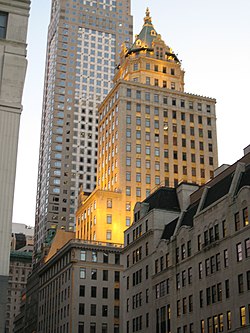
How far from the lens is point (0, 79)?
45.8 meters

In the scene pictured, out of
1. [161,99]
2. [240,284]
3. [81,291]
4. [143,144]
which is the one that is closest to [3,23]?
[240,284]

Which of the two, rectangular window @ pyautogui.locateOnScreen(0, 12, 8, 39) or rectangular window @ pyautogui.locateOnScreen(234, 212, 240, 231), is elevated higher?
rectangular window @ pyautogui.locateOnScreen(0, 12, 8, 39)

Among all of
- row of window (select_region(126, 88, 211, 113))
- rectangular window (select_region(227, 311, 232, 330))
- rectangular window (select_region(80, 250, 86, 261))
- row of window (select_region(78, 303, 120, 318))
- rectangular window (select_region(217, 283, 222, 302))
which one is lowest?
rectangular window (select_region(227, 311, 232, 330))

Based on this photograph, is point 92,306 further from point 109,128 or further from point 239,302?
point 239,302

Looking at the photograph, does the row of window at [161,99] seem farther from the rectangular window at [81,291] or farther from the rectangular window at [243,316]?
the rectangular window at [243,316]

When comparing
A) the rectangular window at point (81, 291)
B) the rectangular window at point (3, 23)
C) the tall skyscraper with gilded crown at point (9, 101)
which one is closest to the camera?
the tall skyscraper with gilded crown at point (9, 101)

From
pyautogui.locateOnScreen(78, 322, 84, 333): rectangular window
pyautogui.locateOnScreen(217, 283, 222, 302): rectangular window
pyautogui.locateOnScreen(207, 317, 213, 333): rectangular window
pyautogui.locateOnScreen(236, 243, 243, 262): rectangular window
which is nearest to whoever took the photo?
Answer: pyautogui.locateOnScreen(236, 243, 243, 262): rectangular window

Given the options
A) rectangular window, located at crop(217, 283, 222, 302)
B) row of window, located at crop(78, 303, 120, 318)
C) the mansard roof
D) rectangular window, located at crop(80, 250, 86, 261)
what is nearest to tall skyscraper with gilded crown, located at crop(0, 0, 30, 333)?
rectangular window, located at crop(217, 283, 222, 302)

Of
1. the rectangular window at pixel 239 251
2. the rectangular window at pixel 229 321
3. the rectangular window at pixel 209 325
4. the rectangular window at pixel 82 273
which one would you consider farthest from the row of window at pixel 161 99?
the rectangular window at pixel 229 321

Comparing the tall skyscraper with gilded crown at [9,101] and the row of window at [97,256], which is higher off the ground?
the row of window at [97,256]

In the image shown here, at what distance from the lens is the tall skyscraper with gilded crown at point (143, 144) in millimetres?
142125

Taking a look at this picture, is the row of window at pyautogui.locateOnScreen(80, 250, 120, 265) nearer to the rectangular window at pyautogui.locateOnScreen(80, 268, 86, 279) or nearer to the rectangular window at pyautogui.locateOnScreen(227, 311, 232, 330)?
the rectangular window at pyautogui.locateOnScreen(80, 268, 86, 279)

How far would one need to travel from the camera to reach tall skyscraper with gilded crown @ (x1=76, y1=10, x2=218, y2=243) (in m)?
142

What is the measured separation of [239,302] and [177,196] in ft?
108
